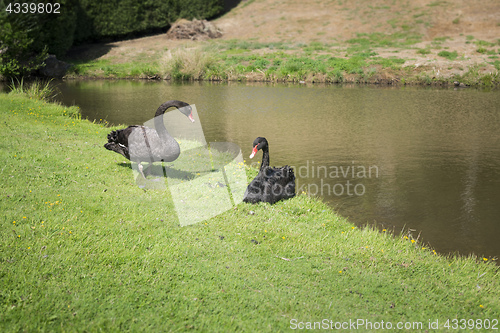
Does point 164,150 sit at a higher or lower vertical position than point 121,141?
lower

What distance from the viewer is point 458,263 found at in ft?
21.6

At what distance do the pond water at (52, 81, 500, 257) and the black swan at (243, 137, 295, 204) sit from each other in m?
1.52

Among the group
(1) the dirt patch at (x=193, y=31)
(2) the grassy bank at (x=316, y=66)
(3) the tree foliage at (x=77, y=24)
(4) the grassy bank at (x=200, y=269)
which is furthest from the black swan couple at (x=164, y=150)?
(1) the dirt patch at (x=193, y=31)

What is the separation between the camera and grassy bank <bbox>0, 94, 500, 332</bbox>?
441cm

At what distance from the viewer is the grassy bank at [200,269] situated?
4.41 m

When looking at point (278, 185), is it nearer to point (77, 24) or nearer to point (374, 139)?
point (374, 139)

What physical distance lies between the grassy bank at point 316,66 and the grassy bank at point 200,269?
2528 cm

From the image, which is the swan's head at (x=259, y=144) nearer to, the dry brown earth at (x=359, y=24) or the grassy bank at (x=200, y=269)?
the grassy bank at (x=200, y=269)

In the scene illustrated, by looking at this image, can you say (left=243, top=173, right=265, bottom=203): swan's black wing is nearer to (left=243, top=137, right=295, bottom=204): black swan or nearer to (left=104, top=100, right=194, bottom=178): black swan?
(left=243, top=137, right=295, bottom=204): black swan

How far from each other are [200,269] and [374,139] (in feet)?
40.9

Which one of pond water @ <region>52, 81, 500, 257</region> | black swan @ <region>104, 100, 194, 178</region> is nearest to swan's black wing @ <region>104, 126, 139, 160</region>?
black swan @ <region>104, 100, 194, 178</region>

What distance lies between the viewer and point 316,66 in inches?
1289

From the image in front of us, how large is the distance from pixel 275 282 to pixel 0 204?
14.7ft

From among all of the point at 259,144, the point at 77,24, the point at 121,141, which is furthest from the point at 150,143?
the point at 77,24
